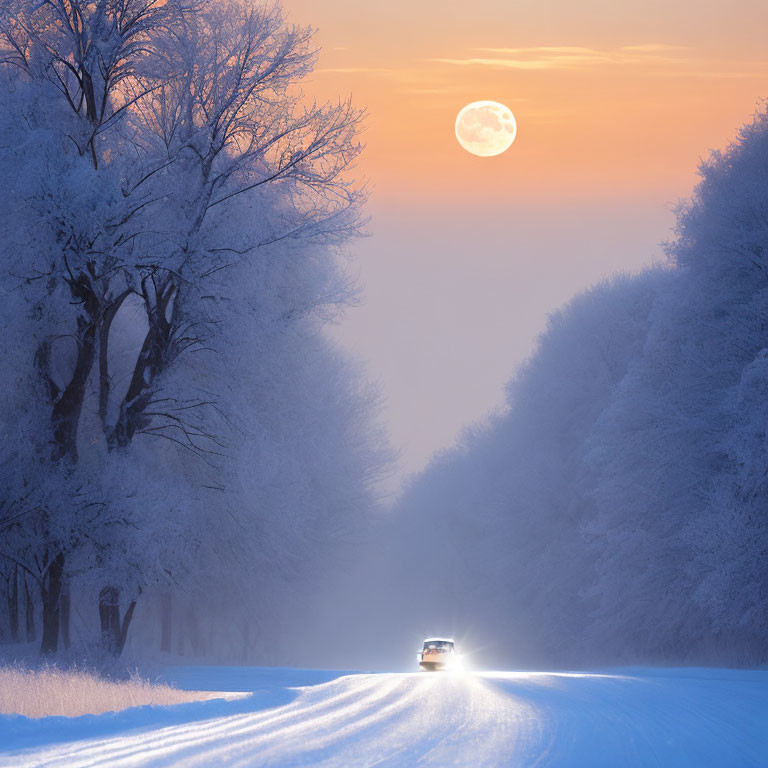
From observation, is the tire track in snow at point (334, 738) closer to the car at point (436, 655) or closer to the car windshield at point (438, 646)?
the car at point (436, 655)

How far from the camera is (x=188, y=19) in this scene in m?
21.7

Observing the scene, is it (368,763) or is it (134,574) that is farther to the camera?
(134,574)

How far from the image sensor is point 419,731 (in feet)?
34.2

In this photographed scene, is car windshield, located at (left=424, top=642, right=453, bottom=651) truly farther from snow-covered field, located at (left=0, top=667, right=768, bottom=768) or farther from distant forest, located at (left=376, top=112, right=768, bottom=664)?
snow-covered field, located at (left=0, top=667, right=768, bottom=768)

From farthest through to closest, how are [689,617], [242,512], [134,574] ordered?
[689,617], [242,512], [134,574]

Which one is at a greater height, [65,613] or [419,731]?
[65,613]

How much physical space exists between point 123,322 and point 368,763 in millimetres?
21196

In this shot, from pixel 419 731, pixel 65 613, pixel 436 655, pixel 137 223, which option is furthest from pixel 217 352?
pixel 436 655

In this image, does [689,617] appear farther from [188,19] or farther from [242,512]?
[188,19]

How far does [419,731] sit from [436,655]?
2674 cm

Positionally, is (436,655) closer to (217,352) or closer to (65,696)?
(217,352)

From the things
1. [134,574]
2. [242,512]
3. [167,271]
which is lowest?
[134,574]

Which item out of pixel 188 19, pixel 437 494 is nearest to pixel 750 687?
pixel 188 19

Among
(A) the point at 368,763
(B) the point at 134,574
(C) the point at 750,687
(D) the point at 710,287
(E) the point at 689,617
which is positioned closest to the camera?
(A) the point at 368,763
